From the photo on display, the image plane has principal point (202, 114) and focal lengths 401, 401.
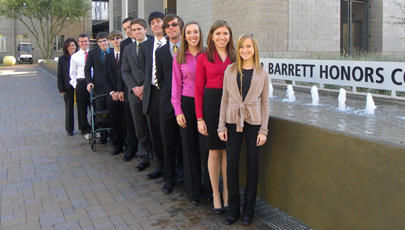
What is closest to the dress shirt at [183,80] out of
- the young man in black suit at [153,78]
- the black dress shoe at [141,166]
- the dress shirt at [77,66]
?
the young man in black suit at [153,78]

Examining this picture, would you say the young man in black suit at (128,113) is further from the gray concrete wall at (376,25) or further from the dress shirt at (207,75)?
the gray concrete wall at (376,25)

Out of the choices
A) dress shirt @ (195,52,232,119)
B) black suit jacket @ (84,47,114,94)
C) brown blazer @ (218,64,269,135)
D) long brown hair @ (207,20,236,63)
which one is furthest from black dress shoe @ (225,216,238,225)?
black suit jacket @ (84,47,114,94)

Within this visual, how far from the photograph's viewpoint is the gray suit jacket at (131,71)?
19.7 feet

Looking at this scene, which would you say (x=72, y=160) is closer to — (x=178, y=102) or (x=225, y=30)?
(x=178, y=102)

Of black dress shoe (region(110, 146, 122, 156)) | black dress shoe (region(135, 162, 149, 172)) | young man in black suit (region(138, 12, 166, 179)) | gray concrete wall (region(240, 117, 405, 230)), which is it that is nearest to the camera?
gray concrete wall (region(240, 117, 405, 230))

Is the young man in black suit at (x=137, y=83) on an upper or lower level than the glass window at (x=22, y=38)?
lower

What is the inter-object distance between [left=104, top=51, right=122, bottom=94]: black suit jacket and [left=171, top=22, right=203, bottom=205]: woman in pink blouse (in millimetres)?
2735

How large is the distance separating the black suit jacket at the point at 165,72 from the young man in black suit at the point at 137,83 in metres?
0.88

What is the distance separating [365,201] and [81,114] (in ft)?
22.2

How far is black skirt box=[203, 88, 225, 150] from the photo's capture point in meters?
4.30

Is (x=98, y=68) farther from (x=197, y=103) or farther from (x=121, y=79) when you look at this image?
(x=197, y=103)

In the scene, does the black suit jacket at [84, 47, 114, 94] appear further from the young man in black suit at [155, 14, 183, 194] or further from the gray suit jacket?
the young man in black suit at [155, 14, 183, 194]

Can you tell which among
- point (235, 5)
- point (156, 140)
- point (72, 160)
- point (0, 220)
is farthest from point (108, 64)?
point (235, 5)

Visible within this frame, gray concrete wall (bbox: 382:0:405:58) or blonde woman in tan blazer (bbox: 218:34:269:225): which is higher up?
gray concrete wall (bbox: 382:0:405:58)
